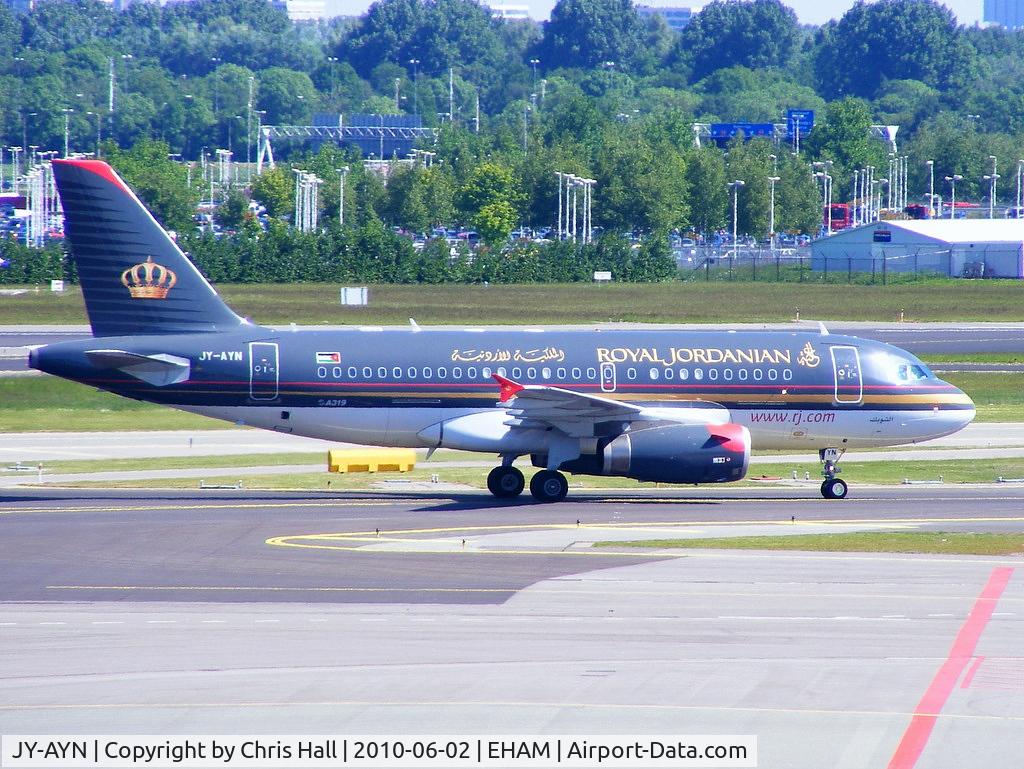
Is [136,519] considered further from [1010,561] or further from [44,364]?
[1010,561]

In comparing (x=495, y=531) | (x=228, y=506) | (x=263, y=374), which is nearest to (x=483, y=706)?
(x=495, y=531)

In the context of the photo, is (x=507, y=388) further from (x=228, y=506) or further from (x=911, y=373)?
(x=911, y=373)

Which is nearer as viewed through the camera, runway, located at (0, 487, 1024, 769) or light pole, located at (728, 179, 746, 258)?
runway, located at (0, 487, 1024, 769)

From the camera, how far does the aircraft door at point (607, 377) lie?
125 ft

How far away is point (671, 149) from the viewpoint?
500 ft

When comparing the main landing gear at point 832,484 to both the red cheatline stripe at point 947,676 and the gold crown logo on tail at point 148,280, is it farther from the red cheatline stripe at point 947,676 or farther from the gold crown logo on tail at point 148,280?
the gold crown logo on tail at point 148,280

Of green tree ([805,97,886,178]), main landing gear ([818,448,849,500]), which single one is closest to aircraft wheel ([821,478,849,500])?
main landing gear ([818,448,849,500])

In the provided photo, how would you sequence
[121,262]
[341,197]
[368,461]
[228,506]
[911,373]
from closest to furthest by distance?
[228,506] → [121,262] → [911,373] → [368,461] → [341,197]

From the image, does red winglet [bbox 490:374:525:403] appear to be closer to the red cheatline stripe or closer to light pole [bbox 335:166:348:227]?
the red cheatline stripe

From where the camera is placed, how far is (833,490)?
38.2 metres

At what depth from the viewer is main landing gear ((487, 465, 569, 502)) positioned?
37.7 meters

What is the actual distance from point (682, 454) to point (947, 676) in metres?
16.2

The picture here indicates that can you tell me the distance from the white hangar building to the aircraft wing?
88.6m

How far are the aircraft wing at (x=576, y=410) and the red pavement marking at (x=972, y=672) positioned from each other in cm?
1576
